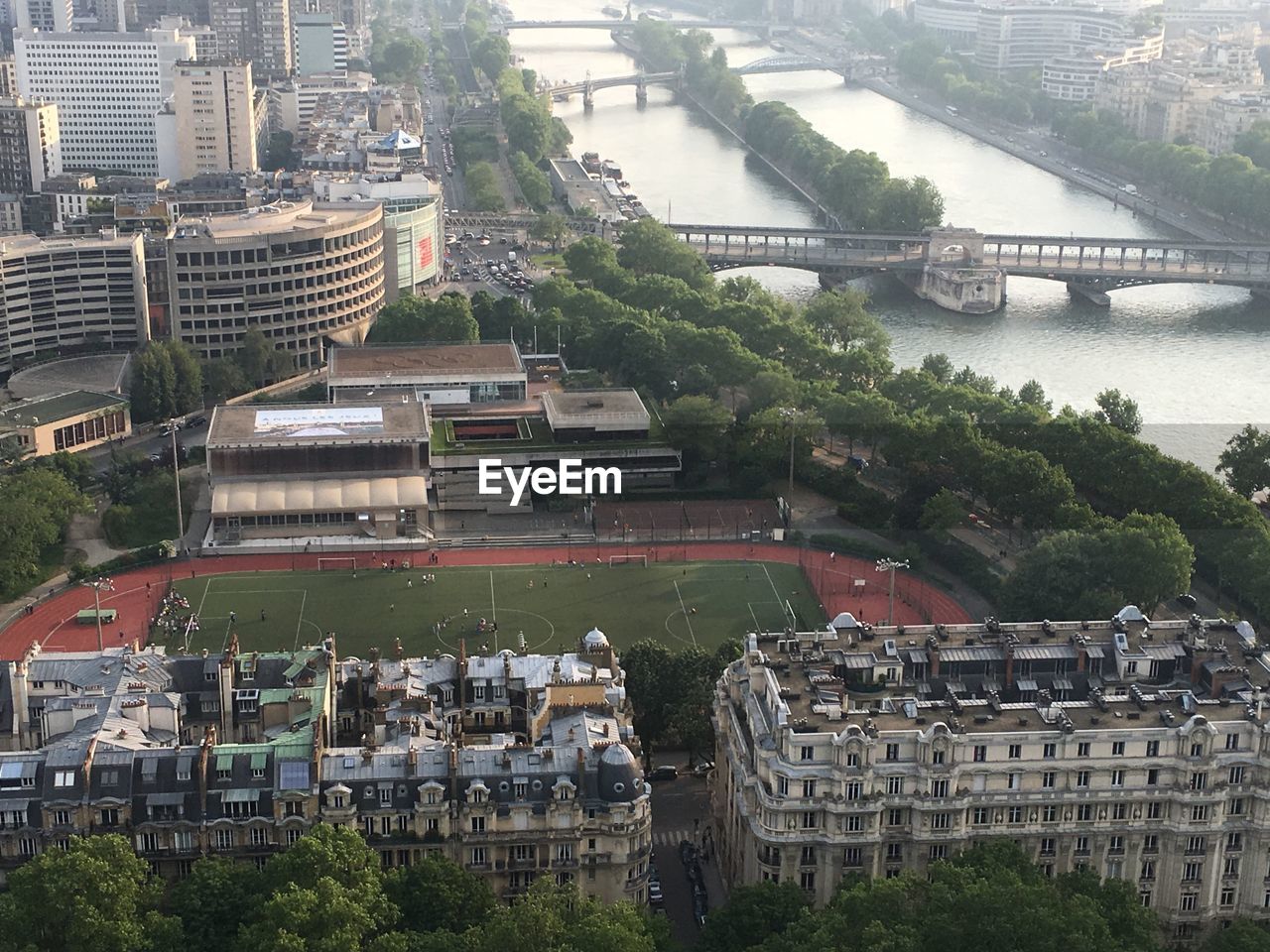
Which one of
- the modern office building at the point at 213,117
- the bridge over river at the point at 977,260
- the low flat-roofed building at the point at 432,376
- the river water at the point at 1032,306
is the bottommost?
the river water at the point at 1032,306

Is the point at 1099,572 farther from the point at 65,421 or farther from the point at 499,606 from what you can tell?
the point at 65,421

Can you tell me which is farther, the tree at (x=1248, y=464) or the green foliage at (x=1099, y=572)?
the tree at (x=1248, y=464)

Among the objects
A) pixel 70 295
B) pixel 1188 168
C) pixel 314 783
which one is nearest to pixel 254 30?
pixel 1188 168

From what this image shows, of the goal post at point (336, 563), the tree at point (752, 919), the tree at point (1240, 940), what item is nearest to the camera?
the tree at point (1240, 940)

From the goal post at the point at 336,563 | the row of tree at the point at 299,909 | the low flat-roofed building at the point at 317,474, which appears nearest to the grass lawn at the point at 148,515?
the low flat-roofed building at the point at 317,474

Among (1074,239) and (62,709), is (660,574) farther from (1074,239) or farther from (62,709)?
(1074,239)

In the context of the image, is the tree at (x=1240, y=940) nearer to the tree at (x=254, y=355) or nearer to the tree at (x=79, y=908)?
the tree at (x=79, y=908)

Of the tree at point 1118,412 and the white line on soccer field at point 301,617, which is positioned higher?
the tree at point 1118,412
